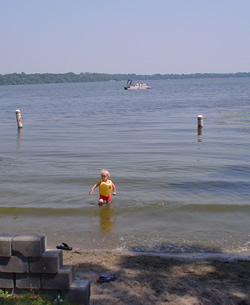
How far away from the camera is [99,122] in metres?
31.1

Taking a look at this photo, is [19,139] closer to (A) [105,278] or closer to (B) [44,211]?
(B) [44,211]

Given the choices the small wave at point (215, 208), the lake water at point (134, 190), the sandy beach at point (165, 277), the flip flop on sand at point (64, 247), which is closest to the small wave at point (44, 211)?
the lake water at point (134, 190)

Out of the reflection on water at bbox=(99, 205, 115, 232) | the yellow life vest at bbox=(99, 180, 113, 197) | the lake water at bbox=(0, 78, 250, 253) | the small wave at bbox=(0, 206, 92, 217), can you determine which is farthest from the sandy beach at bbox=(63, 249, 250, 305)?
the yellow life vest at bbox=(99, 180, 113, 197)

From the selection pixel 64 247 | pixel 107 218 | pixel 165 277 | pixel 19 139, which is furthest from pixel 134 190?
pixel 19 139

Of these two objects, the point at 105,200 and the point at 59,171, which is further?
the point at 59,171

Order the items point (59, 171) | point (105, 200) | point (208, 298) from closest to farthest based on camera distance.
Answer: point (208, 298)
point (105, 200)
point (59, 171)

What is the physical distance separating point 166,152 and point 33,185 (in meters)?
6.86

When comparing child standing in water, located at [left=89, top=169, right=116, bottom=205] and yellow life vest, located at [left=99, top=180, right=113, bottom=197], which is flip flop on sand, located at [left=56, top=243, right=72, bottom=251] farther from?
yellow life vest, located at [left=99, top=180, right=113, bottom=197]

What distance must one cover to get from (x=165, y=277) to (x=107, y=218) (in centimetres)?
368

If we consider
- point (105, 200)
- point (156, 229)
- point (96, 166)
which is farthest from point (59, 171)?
point (156, 229)

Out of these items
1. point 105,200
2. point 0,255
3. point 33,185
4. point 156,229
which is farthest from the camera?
point 33,185

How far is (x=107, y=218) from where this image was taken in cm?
959

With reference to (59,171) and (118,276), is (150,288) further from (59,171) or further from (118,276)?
(59,171)

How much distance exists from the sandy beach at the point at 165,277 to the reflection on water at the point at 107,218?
167 cm
